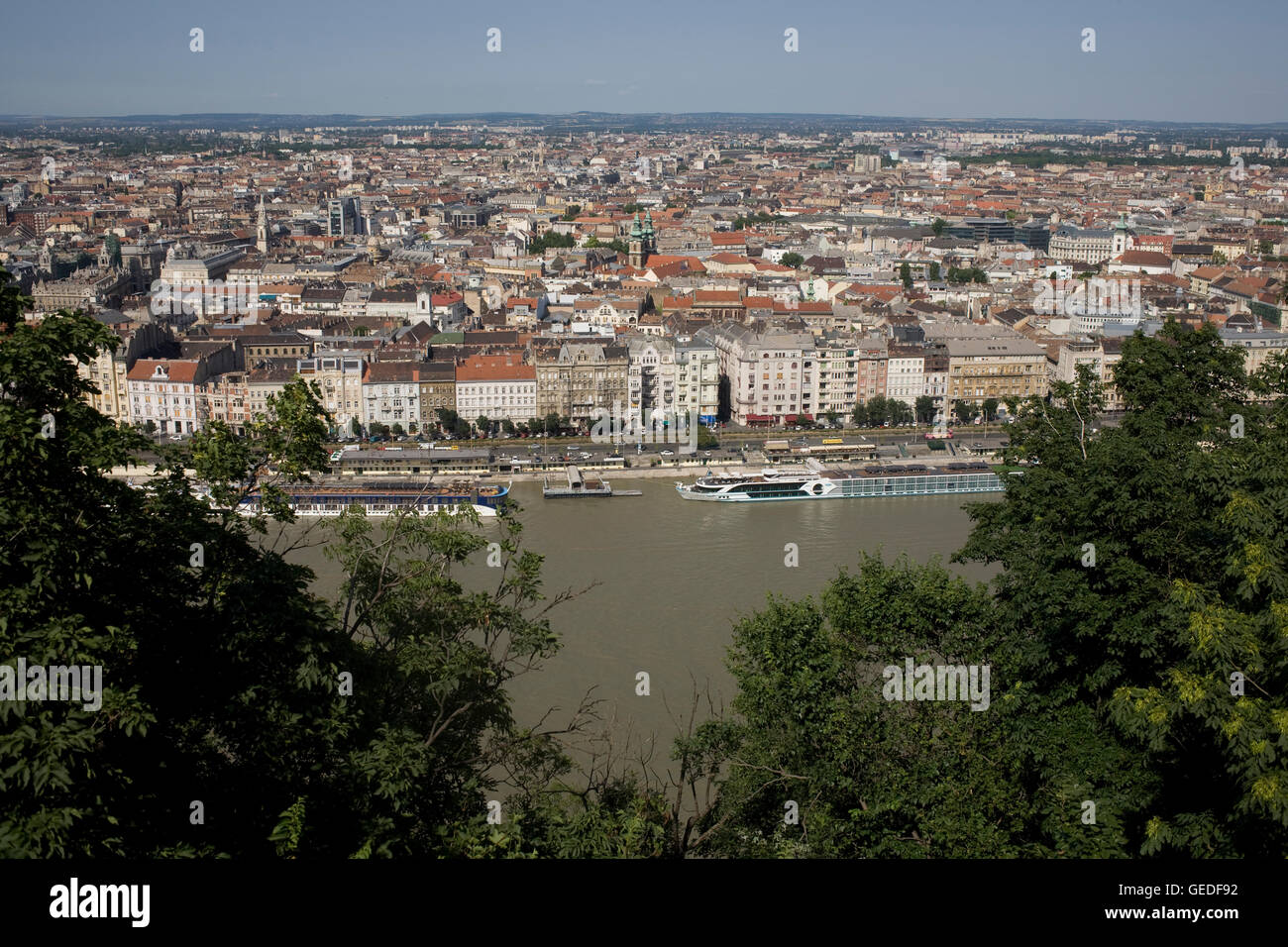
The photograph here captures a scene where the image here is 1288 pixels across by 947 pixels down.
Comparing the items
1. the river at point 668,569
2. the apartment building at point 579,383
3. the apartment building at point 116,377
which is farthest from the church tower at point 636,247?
the river at point 668,569

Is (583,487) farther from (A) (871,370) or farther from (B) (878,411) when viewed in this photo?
(A) (871,370)

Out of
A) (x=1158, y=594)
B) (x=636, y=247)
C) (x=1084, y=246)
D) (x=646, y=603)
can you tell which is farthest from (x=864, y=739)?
(x=1084, y=246)

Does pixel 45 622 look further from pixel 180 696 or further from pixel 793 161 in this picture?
pixel 793 161

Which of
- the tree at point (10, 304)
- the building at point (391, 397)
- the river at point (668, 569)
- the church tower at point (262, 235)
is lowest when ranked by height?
the river at point (668, 569)

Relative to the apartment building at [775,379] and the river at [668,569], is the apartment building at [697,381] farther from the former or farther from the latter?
the river at [668,569]

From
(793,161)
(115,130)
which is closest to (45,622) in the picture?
(793,161)

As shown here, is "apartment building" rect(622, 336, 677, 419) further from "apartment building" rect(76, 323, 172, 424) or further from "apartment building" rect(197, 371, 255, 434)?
"apartment building" rect(76, 323, 172, 424)
